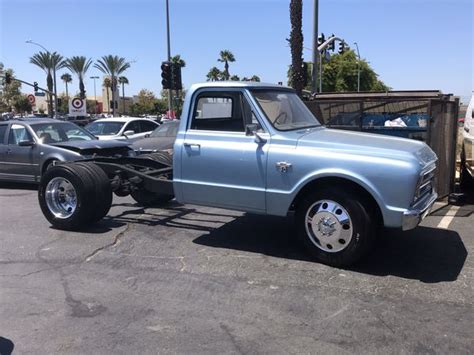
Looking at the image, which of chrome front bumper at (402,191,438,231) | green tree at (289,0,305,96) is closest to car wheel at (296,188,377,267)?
chrome front bumper at (402,191,438,231)

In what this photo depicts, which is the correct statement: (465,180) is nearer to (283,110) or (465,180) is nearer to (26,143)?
(283,110)

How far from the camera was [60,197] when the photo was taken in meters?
7.14

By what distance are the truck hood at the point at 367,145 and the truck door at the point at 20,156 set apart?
6.76 metres

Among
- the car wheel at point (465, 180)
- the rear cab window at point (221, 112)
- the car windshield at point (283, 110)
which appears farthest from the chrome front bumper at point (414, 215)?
the car wheel at point (465, 180)

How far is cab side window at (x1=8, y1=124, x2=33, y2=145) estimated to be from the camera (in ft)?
35.6

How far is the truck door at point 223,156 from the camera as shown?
223 inches

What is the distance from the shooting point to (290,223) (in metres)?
7.42

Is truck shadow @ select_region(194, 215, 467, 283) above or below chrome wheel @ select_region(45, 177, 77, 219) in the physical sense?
below

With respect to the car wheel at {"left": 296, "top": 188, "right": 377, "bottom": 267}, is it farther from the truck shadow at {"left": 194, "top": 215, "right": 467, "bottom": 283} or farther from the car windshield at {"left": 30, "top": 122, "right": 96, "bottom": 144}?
the car windshield at {"left": 30, "top": 122, "right": 96, "bottom": 144}

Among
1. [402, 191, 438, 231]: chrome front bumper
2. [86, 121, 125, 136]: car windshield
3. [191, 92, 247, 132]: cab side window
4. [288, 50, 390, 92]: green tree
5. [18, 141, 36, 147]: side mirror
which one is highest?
[288, 50, 390, 92]: green tree

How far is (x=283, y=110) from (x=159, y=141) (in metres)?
5.47

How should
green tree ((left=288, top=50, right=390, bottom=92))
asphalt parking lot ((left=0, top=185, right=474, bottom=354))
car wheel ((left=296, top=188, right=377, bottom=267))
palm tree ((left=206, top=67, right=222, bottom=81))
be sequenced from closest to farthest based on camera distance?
asphalt parking lot ((left=0, top=185, right=474, bottom=354)) < car wheel ((left=296, top=188, right=377, bottom=267)) < green tree ((left=288, top=50, right=390, bottom=92)) < palm tree ((left=206, top=67, right=222, bottom=81))

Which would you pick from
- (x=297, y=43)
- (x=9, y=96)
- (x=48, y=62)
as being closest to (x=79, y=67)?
(x=48, y=62)

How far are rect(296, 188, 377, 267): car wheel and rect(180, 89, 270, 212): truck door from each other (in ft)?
1.78
